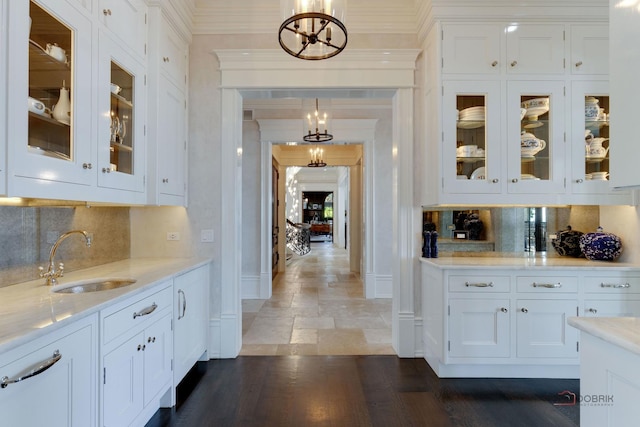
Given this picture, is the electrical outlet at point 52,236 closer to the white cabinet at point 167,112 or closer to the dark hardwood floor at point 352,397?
the white cabinet at point 167,112

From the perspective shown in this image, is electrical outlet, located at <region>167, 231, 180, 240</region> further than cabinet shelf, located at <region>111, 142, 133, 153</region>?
Yes

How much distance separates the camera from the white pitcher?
168cm

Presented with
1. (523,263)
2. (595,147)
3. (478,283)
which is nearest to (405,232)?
(478,283)

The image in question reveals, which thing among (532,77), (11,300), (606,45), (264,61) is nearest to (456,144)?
(532,77)

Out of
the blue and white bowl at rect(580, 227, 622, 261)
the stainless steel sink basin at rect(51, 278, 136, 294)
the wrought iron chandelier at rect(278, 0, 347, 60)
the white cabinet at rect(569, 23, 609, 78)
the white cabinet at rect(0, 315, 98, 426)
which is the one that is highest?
the white cabinet at rect(569, 23, 609, 78)

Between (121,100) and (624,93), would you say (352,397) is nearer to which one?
(624,93)

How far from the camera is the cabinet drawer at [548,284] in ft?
8.80

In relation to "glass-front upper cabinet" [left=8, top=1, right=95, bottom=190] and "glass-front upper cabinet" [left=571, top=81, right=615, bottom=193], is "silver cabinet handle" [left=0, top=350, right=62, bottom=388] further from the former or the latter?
"glass-front upper cabinet" [left=571, top=81, right=615, bottom=193]

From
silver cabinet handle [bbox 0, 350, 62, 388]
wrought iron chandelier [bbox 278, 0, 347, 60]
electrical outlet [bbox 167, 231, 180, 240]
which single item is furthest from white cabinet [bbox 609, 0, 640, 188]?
electrical outlet [bbox 167, 231, 180, 240]

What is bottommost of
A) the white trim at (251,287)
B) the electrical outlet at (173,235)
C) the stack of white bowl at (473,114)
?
the white trim at (251,287)

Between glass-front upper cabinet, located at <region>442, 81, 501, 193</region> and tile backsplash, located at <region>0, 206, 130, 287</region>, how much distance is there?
9.27ft

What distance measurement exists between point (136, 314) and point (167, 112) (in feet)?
5.52

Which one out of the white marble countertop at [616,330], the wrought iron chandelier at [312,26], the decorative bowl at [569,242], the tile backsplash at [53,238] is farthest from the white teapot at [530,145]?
the tile backsplash at [53,238]

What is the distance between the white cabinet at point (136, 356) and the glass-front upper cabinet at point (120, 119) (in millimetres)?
771
